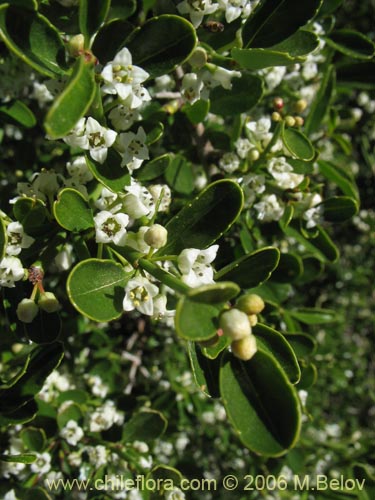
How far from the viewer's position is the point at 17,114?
208 centimetres

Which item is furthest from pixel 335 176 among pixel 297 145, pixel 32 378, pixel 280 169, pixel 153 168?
pixel 32 378

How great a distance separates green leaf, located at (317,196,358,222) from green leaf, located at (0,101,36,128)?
133 cm

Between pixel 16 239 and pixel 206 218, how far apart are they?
581mm

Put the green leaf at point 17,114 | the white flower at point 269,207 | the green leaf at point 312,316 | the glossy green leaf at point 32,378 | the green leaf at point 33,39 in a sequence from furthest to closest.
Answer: the green leaf at point 312,316, the green leaf at point 17,114, the white flower at point 269,207, the glossy green leaf at point 32,378, the green leaf at point 33,39

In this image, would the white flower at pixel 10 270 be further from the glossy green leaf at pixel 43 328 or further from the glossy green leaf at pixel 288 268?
the glossy green leaf at pixel 288 268

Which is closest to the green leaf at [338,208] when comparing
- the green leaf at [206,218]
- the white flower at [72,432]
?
the green leaf at [206,218]

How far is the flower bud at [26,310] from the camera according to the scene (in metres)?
1.46

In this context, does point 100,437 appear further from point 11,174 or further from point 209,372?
point 11,174

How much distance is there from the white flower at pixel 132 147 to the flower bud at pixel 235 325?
0.64 metres

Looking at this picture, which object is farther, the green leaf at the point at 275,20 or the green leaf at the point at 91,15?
the green leaf at the point at 275,20

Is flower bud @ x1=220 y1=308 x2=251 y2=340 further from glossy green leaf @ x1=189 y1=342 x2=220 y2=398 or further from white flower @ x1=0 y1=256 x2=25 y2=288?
white flower @ x1=0 y1=256 x2=25 y2=288

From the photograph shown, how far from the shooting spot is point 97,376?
114 inches

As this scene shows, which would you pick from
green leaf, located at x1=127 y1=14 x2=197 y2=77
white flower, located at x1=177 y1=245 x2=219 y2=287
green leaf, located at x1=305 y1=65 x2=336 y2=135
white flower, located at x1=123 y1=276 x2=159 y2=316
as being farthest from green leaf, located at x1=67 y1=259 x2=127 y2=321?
green leaf, located at x1=305 y1=65 x2=336 y2=135

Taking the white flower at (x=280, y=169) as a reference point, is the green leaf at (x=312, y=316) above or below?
below
